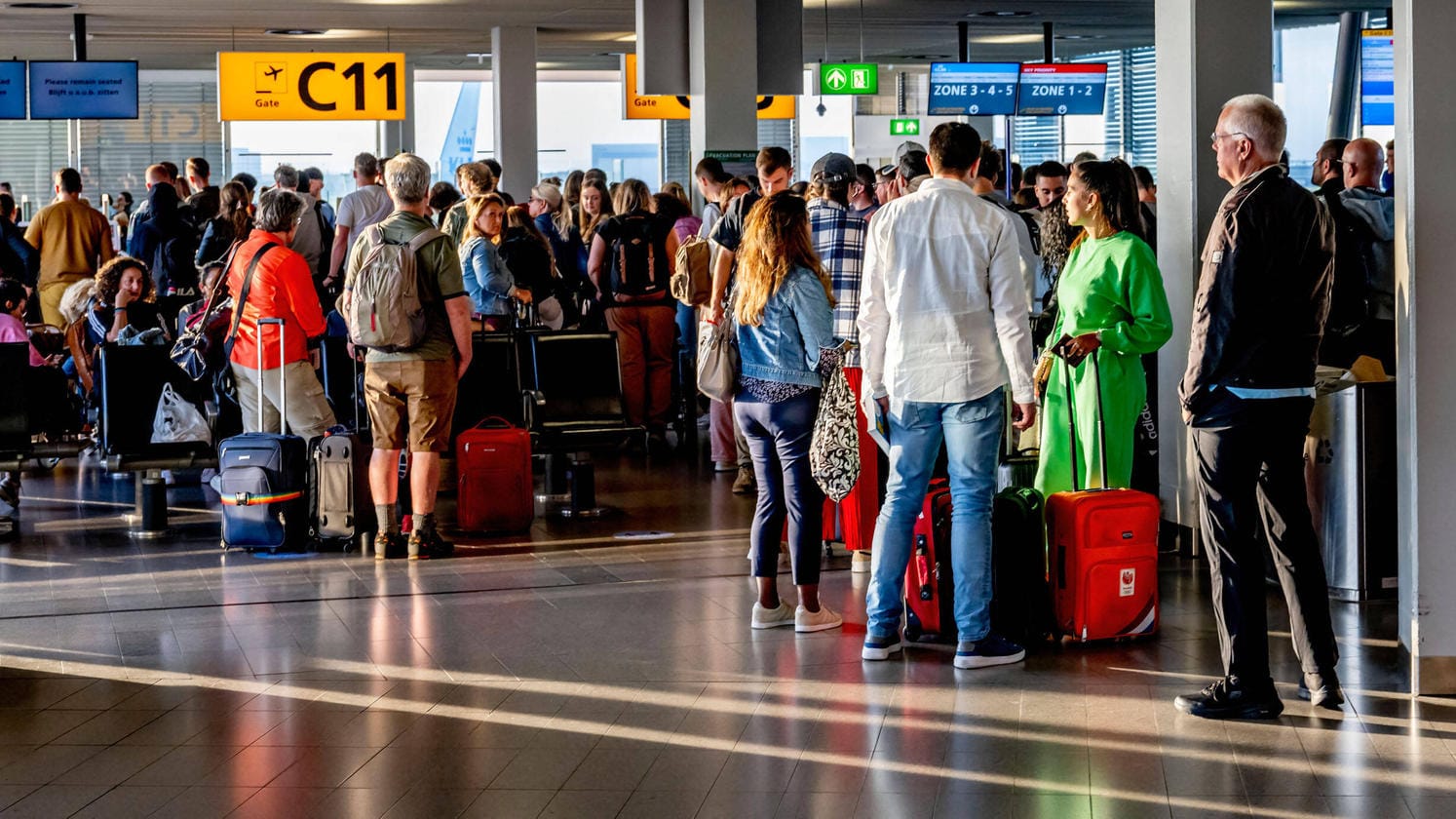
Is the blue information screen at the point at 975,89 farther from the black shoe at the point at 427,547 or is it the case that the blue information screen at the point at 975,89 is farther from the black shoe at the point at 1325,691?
the black shoe at the point at 1325,691

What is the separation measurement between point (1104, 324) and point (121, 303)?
20.0ft

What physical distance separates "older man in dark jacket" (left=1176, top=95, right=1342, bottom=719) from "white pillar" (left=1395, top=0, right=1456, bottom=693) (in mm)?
296

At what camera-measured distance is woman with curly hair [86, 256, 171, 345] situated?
1017 centimetres

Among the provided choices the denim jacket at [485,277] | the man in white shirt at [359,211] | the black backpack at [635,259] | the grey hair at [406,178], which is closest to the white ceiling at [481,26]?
the man in white shirt at [359,211]

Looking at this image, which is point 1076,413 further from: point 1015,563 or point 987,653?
point 987,653

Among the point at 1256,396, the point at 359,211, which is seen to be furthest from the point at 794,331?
the point at 359,211

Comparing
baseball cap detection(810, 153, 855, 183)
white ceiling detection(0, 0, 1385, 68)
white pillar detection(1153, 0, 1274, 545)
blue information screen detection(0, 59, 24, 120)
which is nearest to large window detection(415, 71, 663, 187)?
white ceiling detection(0, 0, 1385, 68)

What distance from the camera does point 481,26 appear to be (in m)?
19.7

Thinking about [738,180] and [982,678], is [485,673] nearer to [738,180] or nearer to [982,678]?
[982,678]

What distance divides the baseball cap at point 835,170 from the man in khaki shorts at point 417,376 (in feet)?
5.46

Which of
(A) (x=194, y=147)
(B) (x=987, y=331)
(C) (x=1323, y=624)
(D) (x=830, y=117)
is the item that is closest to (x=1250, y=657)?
(C) (x=1323, y=624)

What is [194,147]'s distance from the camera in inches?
1047

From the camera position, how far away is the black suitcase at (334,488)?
8.34m

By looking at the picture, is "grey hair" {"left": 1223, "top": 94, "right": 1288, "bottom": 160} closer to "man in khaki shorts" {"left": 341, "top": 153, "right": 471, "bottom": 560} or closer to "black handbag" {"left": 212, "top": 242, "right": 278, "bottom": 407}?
"man in khaki shorts" {"left": 341, "top": 153, "right": 471, "bottom": 560}
